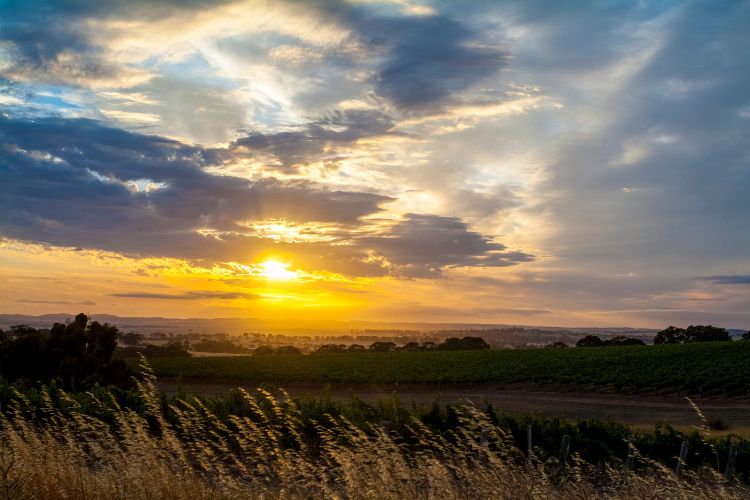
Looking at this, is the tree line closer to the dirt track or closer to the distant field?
the dirt track

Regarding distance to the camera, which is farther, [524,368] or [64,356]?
[524,368]

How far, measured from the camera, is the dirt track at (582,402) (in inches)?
1247

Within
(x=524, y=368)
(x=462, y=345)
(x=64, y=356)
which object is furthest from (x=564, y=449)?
(x=462, y=345)

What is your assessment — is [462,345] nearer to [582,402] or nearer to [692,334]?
[692,334]

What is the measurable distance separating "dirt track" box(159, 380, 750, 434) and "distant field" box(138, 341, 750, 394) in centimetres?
114

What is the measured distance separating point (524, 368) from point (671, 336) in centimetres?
3323

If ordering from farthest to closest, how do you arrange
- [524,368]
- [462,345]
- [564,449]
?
[462,345], [524,368], [564,449]

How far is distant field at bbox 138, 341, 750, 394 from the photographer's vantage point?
40031 millimetres

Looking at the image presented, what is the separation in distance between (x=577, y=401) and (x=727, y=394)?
9.05 m

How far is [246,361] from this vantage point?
56.4 metres

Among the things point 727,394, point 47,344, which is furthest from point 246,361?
point 727,394

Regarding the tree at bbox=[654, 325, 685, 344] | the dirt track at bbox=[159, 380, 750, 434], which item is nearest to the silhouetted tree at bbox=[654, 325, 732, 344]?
the tree at bbox=[654, 325, 685, 344]

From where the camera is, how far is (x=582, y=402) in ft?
121

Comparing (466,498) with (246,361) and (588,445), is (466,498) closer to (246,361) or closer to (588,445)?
(588,445)
